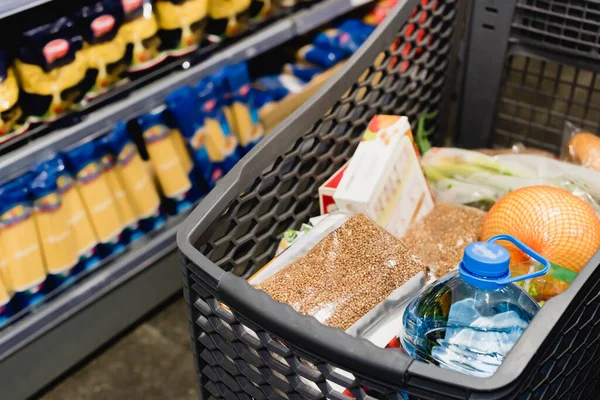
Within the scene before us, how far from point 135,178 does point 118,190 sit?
5cm

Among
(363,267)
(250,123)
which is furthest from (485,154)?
(250,123)

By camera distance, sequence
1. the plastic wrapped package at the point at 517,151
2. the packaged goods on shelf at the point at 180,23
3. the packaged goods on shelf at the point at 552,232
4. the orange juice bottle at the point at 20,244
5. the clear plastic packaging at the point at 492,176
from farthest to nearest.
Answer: the packaged goods on shelf at the point at 180,23 < the orange juice bottle at the point at 20,244 < the plastic wrapped package at the point at 517,151 < the clear plastic packaging at the point at 492,176 < the packaged goods on shelf at the point at 552,232

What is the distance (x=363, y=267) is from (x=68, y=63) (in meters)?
0.95

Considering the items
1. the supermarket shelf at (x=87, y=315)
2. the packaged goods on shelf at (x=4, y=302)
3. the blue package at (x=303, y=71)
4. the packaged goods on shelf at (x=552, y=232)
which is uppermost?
the packaged goods on shelf at (x=552, y=232)

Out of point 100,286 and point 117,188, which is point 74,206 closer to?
point 117,188

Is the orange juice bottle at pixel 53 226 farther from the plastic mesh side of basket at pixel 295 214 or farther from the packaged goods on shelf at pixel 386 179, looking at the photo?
the packaged goods on shelf at pixel 386 179

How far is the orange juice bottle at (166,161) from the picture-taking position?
5.37 feet

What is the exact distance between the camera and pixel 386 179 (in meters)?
0.95

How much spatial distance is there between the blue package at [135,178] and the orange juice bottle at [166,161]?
3 centimetres

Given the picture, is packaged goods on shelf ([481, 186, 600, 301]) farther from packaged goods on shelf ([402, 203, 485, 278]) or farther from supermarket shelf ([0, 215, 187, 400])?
→ supermarket shelf ([0, 215, 187, 400])

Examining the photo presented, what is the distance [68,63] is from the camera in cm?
146

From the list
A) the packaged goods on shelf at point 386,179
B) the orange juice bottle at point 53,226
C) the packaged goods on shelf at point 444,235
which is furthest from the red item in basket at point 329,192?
the orange juice bottle at point 53,226

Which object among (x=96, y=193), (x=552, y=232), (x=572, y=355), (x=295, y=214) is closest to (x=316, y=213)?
(x=295, y=214)

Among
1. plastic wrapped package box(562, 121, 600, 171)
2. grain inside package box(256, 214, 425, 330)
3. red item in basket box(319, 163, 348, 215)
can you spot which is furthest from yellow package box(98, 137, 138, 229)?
plastic wrapped package box(562, 121, 600, 171)
